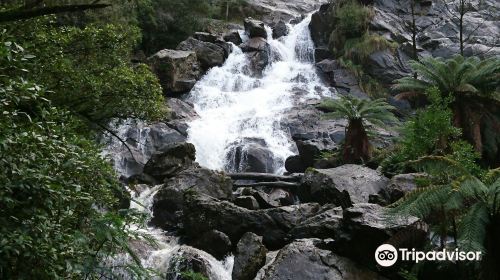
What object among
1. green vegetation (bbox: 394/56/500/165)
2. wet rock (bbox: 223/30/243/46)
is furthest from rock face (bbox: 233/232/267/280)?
wet rock (bbox: 223/30/243/46)

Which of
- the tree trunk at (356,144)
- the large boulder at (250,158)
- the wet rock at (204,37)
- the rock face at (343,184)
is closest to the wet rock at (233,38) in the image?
the wet rock at (204,37)

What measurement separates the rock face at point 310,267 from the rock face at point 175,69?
46.8 feet

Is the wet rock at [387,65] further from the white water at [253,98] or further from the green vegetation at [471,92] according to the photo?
the green vegetation at [471,92]

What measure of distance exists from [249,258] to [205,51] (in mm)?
16024

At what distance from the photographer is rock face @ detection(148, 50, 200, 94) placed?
772 inches

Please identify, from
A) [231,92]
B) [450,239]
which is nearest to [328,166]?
[450,239]

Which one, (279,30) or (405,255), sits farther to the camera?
(279,30)

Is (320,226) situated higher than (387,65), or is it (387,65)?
(387,65)

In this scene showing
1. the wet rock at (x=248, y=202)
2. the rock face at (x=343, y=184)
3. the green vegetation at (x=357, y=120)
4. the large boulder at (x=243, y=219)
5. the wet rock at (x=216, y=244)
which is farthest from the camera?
the green vegetation at (x=357, y=120)

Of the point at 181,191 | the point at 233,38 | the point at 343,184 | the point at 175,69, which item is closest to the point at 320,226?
the point at 343,184

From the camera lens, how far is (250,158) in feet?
50.8

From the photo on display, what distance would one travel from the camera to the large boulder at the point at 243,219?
876 centimetres

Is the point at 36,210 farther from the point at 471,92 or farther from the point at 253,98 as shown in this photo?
the point at 253,98

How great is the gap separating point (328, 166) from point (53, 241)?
35.7 feet
